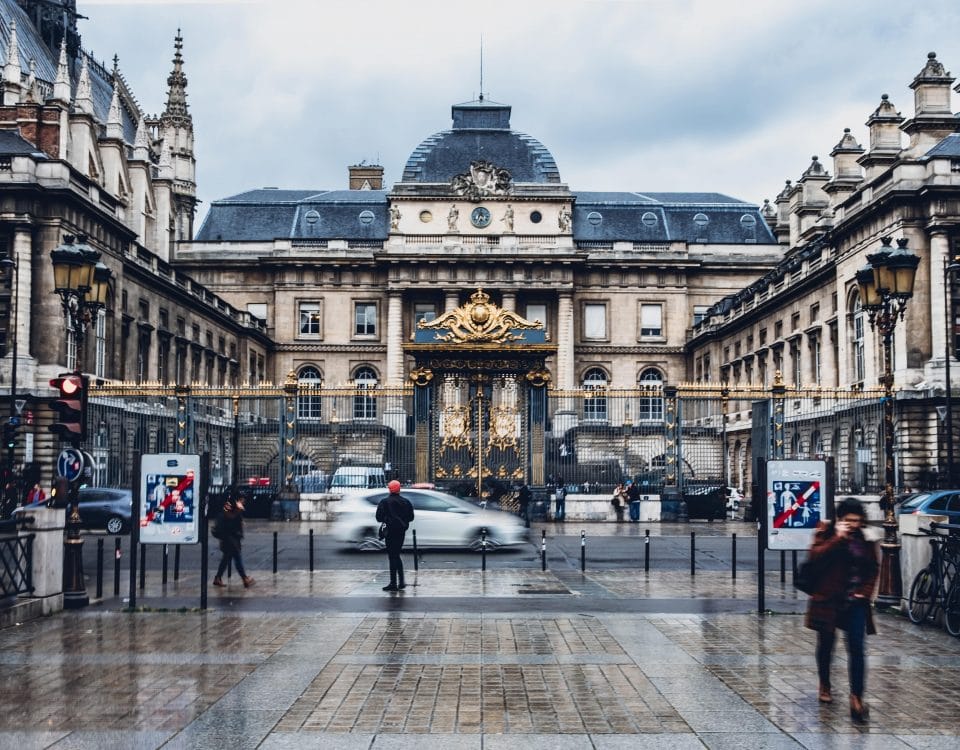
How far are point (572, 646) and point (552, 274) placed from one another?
5894 cm

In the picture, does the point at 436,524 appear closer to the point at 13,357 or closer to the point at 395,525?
the point at 395,525

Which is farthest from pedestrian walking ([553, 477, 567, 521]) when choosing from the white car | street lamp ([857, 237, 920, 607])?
street lamp ([857, 237, 920, 607])

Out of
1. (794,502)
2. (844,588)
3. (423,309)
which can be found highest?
(423,309)

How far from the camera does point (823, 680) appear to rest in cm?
954

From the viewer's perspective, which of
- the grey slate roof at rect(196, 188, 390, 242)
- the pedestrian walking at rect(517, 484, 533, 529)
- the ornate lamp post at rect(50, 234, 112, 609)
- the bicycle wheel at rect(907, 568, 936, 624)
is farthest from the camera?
the grey slate roof at rect(196, 188, 390, 242)

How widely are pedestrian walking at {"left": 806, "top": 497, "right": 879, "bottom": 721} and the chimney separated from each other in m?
84.4

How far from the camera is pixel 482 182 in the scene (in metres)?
70.1

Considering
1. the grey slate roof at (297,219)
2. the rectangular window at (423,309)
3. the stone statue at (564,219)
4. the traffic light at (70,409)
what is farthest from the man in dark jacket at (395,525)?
the grey slate roof at (297,219)

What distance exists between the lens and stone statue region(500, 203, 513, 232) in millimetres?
70125

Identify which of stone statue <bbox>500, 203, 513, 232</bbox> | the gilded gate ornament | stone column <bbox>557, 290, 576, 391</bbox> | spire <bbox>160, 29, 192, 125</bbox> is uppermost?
spire <bbox>160, 29, 192, 125</bbox>

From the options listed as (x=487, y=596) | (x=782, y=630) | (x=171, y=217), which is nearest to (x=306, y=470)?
(x=487, y=596)

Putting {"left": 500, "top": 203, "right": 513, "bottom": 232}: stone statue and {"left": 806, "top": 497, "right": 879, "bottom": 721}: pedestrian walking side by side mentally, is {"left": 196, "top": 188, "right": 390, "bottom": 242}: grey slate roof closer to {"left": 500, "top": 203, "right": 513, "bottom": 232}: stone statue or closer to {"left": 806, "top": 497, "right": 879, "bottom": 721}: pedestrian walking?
{"left": 500, "top": 203, "right": 513, "bottom": 232}: stone statue

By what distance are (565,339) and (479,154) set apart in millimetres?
12899

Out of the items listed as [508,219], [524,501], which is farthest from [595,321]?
[524,501]
